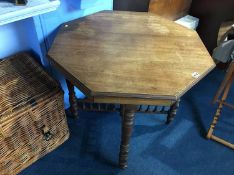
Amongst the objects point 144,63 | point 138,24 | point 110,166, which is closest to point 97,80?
point 144,63

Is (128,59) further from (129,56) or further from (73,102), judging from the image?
(73,102)

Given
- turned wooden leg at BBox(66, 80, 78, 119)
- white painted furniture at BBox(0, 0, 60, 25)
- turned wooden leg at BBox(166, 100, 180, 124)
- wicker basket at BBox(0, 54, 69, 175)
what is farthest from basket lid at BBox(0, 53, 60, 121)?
turned wooden leg at BBox(166, 100, 180, 124)

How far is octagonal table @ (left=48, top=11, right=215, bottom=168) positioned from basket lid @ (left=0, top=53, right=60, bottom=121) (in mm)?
250

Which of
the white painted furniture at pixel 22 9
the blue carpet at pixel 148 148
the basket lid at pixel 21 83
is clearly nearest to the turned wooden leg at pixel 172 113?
the blue carpet at pixel 148 148

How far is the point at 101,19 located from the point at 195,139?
3.36 ft

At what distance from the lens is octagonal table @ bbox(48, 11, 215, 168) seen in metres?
0.90

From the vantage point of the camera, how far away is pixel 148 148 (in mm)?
1513

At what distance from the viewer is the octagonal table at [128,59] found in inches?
35.2

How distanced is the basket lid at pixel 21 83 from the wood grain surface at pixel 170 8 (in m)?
0.83

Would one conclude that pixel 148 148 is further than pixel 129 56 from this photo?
Yes

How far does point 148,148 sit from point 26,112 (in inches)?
31.8

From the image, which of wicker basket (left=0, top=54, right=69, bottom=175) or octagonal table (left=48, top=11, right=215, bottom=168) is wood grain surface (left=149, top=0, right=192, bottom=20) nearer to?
octagonal table (left=48, top=11, right=215, bottom=168)

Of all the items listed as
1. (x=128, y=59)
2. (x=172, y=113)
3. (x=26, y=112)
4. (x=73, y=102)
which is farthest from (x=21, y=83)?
(x=172, y=113)

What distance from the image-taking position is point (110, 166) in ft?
4.60
